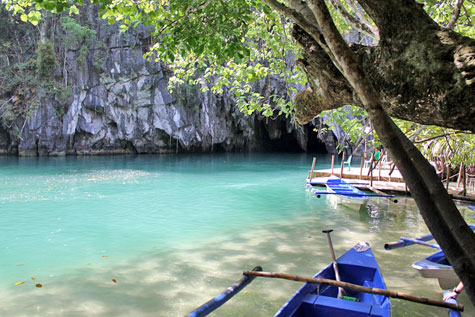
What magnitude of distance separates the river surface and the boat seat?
1.13m

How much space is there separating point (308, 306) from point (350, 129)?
4.64 m

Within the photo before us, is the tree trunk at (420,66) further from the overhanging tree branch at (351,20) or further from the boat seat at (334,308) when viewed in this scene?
the overhanging tree branch at (351,20)

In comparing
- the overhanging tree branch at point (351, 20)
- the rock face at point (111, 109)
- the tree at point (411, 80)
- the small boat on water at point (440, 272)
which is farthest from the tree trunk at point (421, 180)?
the rock face at point (111, 109)

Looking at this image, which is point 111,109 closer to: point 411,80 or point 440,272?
point 440,272

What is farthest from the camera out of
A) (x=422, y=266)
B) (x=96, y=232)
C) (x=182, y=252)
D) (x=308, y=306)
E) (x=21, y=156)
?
(x=21, y=156)

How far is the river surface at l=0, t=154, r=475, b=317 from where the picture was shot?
4.78 m

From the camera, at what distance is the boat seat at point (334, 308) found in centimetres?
321

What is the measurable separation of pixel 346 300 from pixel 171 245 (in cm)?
450

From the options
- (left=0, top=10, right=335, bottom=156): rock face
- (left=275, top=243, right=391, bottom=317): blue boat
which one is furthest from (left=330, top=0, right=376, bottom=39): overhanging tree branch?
(left=0, top=10, right=335, bottom=156): rock face

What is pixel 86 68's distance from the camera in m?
27.8

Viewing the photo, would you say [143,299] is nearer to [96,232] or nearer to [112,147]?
[96,232]

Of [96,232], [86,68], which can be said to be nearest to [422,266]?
[96,232]

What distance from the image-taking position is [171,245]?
23.5 feet

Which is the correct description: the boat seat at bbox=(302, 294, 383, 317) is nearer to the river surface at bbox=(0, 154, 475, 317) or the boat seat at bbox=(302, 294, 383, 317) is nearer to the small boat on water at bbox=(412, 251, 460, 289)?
the river surface at bbox=(0, 154, 475, 317)
